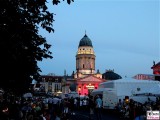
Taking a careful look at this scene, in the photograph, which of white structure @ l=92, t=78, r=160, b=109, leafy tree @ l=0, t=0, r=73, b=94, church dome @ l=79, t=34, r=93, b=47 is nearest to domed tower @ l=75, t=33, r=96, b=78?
church dome @ l=79, t=34, r=93, b=47

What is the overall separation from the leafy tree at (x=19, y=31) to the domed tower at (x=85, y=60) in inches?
5780

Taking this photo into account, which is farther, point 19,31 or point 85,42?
point 85,42

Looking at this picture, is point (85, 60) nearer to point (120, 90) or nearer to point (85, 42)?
point (85, 42)

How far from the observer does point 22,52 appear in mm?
13711

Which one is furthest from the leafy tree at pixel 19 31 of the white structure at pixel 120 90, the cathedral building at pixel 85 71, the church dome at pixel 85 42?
the church dome at pixel 85 42

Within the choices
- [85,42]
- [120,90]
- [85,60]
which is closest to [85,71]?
[85,60]

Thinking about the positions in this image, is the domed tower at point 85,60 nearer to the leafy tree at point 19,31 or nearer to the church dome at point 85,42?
the church dome at point 85,42

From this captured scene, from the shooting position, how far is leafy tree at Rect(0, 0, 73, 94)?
497 inches

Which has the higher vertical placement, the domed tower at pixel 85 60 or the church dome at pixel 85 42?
the church dome at pixel 85 42

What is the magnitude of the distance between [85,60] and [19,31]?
14951 cm

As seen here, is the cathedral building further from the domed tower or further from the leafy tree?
the leafy tree

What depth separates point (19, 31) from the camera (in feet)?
43.2

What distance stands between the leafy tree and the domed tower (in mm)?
146800

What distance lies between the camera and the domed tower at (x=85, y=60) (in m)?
163
